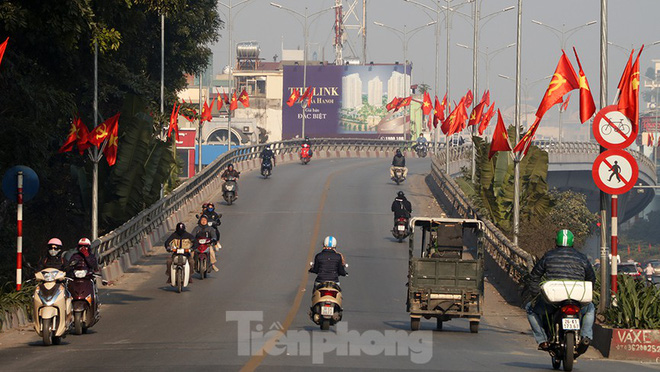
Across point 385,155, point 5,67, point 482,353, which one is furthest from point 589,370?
point 385,155


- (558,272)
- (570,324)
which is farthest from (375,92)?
(570,324)

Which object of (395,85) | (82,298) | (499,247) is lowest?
(82,298)

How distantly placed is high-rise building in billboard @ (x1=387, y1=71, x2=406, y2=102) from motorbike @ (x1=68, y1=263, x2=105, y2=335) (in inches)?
4574

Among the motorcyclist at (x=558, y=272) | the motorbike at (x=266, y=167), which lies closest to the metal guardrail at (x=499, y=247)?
the motorcyclist at (x=558, y=272)

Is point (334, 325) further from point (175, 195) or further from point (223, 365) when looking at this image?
point (175, 195)

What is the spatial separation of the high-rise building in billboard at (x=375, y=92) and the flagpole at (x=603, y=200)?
4484 inches

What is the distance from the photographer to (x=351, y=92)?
132 m

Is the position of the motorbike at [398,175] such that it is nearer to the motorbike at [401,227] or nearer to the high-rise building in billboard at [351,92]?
the motorbike at [401,227]

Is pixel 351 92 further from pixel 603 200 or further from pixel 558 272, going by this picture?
pixel 558 272

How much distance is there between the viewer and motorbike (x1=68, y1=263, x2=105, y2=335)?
59.2 feet

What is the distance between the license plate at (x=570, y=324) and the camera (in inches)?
523

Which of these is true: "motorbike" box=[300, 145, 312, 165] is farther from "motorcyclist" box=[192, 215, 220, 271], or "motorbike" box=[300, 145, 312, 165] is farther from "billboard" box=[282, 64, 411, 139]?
"billboard" box=[282, 64, 411, 139]

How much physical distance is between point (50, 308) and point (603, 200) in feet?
28.4

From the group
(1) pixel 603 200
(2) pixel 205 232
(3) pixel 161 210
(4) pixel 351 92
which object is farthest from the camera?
(4) pixel 351 92
